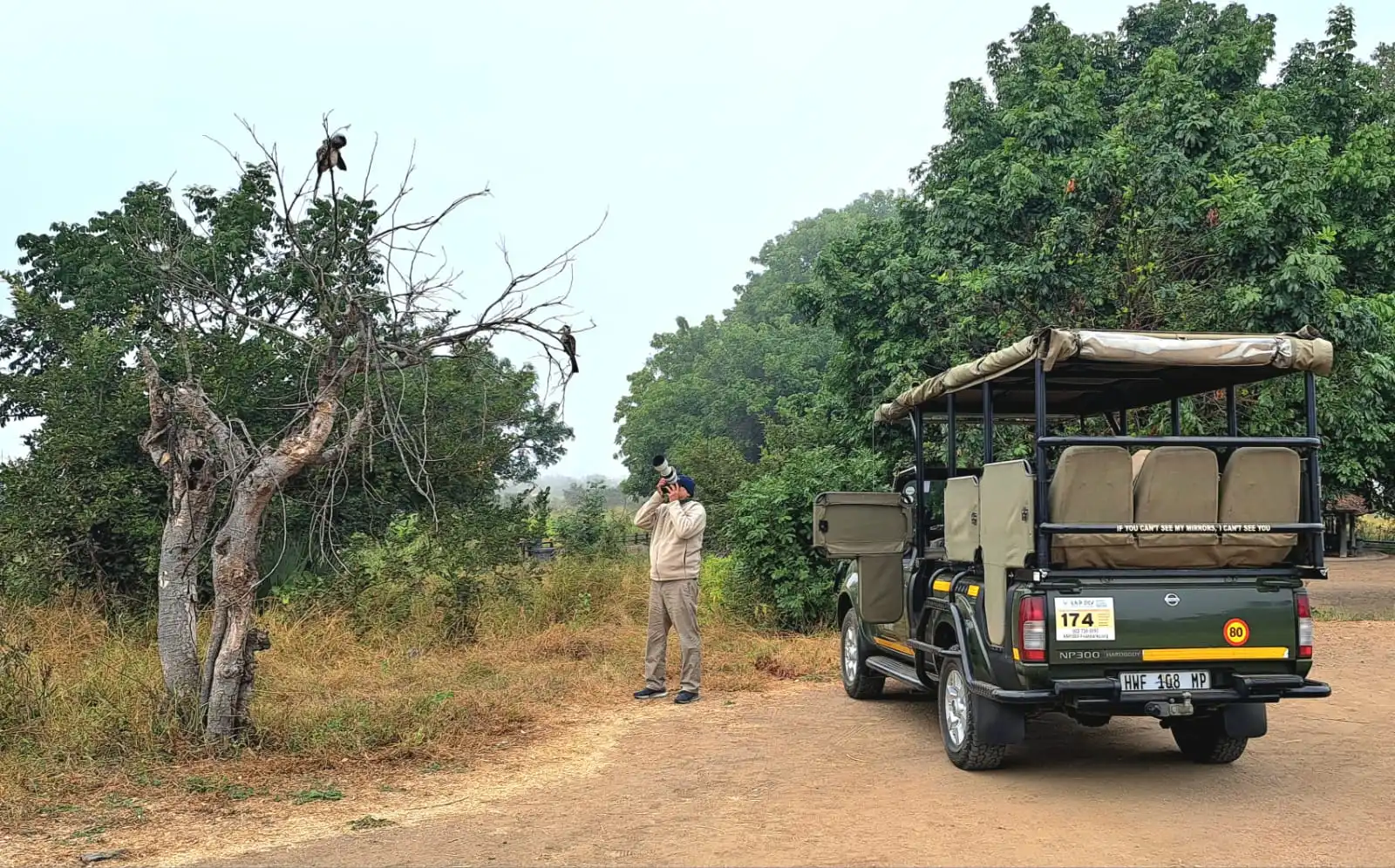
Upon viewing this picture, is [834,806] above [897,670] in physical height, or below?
below

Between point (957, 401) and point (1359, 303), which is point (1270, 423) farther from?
point (957, 401)

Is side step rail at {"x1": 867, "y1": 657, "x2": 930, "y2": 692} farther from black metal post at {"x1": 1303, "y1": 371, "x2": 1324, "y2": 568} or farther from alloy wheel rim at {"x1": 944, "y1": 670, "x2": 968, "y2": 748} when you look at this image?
black metal post at {"x1": 1303, "y1": 371, "x2": 1324, "y2": 568}

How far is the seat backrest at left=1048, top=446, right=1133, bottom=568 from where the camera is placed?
6043 millimetres

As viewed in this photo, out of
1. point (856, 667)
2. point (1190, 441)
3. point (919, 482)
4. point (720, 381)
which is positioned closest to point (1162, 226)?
point (919, 482)

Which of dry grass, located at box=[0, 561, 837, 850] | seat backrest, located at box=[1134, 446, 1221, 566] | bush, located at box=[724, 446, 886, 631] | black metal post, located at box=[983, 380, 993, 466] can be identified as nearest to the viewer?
seat backrest, located at box=[1134, 446, 1221, 566]

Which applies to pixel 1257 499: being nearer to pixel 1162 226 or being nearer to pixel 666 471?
pixel 666 471

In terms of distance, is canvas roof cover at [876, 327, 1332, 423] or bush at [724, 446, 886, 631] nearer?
canvas roof cover at [876, 327, 1332, 423]

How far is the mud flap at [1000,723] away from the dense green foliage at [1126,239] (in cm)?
661

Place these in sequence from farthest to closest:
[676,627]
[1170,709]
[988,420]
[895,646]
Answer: [676,627]
[895,646]
[988,420]
[1170,709]

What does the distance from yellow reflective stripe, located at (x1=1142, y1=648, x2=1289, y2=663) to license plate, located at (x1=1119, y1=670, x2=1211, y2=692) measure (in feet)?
0.27

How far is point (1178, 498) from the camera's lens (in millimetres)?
6133

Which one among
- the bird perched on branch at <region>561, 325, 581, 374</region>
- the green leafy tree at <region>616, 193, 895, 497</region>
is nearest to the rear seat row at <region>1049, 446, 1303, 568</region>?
the bird perched on branch at <region>561, 325, 581, 374</region>

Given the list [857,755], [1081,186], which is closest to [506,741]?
[857,755]

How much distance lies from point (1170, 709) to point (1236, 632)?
0.58 metres
